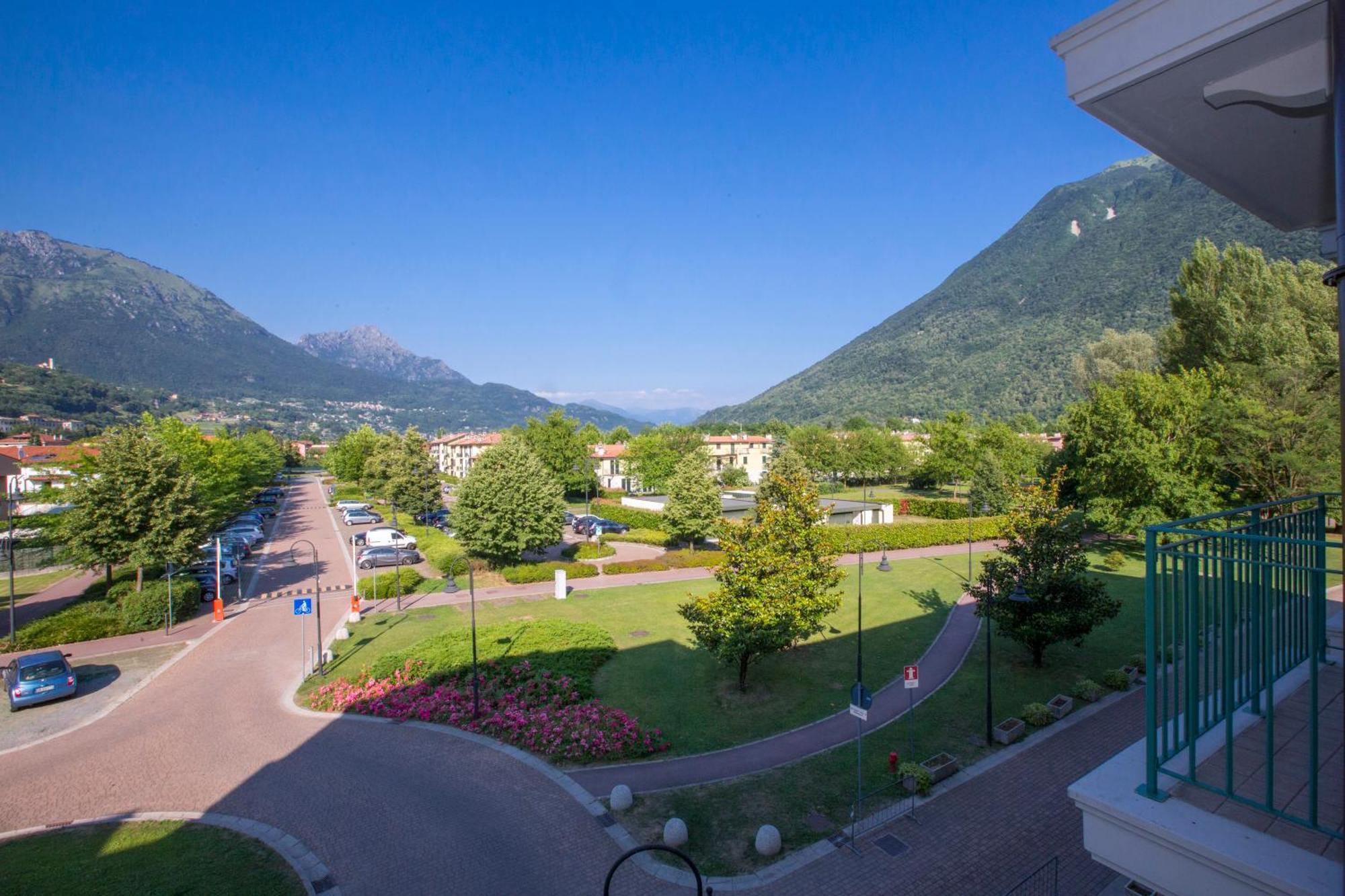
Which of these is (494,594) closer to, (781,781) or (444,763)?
(444,763)

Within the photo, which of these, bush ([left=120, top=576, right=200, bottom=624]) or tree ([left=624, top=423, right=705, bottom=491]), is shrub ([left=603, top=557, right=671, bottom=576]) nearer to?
bush ([left=120, top=576, right=200, bottom=624])

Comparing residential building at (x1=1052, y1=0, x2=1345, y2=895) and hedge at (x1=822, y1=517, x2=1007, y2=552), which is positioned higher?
residential building at (x1=1052, y1=0, x2=1345, y2=895)

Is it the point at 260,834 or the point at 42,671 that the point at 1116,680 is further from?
the point at 42,671

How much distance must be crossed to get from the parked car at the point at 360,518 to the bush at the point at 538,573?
72.9ft

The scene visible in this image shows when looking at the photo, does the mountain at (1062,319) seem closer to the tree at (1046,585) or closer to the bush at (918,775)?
the tree at (1046,585)

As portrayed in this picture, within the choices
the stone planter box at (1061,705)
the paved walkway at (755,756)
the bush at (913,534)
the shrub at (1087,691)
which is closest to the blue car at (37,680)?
the paved walkway at (755,756)

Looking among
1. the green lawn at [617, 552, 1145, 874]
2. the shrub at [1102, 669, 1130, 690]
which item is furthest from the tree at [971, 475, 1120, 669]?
the green lawn at [617, 552, 1145, 874]

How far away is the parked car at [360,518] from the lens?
46.8 m

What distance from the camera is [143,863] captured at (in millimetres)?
10203

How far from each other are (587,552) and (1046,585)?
23631mm

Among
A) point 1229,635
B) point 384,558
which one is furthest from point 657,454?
point 1229,635

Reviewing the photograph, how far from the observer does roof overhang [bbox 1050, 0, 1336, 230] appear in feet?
9.36

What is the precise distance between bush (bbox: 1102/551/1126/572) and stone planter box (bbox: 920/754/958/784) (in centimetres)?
2181

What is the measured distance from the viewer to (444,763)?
1354cm
